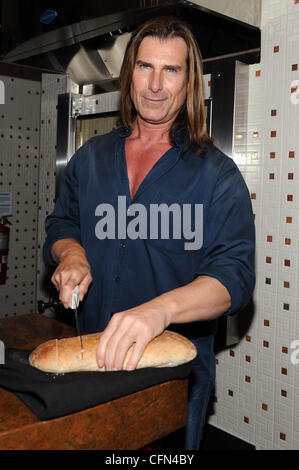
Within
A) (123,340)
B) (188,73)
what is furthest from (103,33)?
(123,340)

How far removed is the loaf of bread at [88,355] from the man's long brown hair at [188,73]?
63 cm

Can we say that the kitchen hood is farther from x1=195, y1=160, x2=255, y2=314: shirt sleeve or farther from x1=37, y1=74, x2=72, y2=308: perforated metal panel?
x1=195, y1=160, x2=255, y2=314: shirt sleeve

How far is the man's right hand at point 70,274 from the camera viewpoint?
101 cm

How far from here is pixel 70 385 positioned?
700mm

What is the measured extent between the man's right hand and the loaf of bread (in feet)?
0.55

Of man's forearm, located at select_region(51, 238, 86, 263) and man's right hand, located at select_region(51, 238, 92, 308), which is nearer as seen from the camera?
man's right hand, located at select_region(51, 238, 92, 308)

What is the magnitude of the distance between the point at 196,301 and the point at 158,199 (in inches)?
15.8

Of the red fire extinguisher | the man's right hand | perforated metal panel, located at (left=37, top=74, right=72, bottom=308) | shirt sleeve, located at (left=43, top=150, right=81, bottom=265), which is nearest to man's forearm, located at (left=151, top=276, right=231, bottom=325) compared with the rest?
the man's right hand

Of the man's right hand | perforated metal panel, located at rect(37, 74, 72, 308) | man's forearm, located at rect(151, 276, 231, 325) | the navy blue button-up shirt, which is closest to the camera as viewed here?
man's forearm, located at rect(151, 276, 231, 325)

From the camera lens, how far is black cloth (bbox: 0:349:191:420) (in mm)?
674

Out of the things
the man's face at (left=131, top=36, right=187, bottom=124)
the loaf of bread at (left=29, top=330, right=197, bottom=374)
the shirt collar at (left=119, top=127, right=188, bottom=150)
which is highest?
the man's face at (left=131, top=36, right=187, bottom=124)

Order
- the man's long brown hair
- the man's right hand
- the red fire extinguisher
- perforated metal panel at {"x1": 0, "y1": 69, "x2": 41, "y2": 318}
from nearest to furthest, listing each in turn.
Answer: the man's right hand < the man's long brown hair < the red fire extinguisher < perforated metal panel at {"x1": 0, "y1": 69, "x2": 41, "y2": 318}
